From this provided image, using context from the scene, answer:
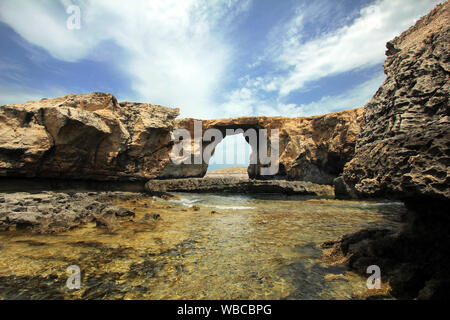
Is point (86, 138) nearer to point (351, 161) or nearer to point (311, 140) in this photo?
point (351, 161)

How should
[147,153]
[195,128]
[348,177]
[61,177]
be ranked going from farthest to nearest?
1. [195,128]
2. [147,153]
3. [61,177]
4. [348,177]

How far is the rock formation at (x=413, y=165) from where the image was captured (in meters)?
2.52

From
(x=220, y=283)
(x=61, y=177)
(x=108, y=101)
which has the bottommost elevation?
(x=220, y=283)

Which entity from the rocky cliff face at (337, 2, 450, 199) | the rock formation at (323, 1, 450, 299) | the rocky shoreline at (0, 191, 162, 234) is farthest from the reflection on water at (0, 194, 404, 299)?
the rocky cliff face at (337, 2, 450, 199)

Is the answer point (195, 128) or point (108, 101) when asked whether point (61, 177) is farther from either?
point (195, 128)

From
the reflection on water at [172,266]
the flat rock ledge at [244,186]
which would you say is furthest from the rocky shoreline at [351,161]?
the reflection on water at [172,266]

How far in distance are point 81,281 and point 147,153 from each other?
437 inches

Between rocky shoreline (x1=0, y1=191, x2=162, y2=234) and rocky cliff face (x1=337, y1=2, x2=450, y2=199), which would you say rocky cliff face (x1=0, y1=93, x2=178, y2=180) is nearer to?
rocky shoreline (x1=0, y1=191, x2=162, y2=234)

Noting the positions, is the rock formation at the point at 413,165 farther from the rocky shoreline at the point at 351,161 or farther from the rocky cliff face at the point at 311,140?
the rocky cliff face at the point at 311,140

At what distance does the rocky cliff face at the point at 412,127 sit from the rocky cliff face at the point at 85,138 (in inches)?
430

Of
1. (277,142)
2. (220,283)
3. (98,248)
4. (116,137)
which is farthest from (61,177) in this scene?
(277,142)

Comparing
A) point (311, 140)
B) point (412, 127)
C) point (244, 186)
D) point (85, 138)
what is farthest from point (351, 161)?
point (311, 140)
